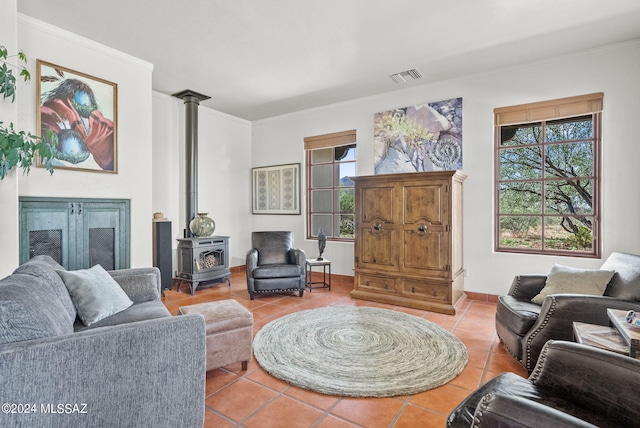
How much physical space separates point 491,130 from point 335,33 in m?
2.31

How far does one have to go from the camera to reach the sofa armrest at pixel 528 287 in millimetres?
2803

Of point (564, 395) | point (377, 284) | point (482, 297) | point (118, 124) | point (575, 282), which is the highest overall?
point (118, 124)

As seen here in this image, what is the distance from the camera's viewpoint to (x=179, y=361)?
1514mm

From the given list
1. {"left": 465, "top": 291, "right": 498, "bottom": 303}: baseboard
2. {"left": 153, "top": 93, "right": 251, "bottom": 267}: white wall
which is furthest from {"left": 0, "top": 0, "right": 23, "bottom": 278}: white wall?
{"left": 465, "top": 291, "right": 498, "bottom": 303}: baseboard

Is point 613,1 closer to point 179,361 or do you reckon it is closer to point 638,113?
point 638,113

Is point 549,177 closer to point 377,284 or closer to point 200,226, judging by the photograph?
point 377,284

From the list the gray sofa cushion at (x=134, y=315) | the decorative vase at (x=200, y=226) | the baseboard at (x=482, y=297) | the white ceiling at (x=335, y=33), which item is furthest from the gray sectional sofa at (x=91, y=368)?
the baseboard at (x=482, y=297)

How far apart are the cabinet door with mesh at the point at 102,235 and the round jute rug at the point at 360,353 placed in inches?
78.6

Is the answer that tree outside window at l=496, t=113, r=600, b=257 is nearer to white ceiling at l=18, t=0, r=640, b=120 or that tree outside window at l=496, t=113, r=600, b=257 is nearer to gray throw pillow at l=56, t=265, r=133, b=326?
white ceiling at l=18, t=0, r=640, b=120

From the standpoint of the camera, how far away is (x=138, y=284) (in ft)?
8.79

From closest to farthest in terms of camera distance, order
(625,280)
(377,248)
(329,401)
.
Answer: (329,401) → (625,280) → (377,248)

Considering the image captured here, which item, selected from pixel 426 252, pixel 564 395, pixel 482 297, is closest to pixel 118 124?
pixel 426 252

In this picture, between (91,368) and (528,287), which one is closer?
(91,368)

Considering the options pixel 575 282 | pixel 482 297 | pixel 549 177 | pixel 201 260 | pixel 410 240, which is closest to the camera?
pixel 575 282
